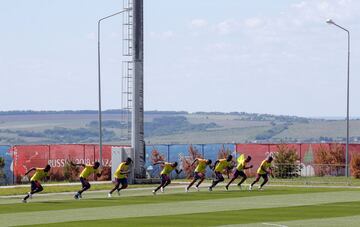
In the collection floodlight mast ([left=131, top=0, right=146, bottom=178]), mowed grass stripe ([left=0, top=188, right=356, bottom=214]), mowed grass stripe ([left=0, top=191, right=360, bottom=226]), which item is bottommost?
mowed grass stripe ([left=0, top=188, right=356, bottom=214])

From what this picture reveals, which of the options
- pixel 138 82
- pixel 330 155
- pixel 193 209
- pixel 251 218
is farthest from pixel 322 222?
pixel 330 155

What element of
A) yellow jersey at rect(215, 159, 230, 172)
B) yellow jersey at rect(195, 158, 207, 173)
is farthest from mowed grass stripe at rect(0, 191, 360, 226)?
yellow jersey at rect(195, 158, 207, 173)

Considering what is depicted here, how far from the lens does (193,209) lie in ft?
126

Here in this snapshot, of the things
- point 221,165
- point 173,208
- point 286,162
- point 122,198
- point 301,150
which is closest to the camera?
point 173,208

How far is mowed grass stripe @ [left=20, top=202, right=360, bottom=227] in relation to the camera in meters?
31.8

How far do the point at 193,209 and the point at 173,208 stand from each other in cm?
96

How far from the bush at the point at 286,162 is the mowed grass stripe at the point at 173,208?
17.4 meters

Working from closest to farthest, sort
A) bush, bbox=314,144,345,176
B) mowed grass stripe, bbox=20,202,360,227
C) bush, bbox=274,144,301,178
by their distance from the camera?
mowed grass stripe, bbox=20,202,360,227, bush, bbox=274,144,301,178, bush, bbox=314,144,345,176

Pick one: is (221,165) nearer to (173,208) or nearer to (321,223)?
(173,208)

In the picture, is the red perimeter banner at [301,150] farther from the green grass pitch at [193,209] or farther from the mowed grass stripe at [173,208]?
the mowed grass stripe at [173,208]

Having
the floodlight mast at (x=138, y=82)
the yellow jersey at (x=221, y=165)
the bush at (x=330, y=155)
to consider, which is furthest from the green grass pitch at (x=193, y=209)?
the bush at (x=330, y=155)

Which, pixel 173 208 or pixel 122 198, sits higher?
pixel 173 208

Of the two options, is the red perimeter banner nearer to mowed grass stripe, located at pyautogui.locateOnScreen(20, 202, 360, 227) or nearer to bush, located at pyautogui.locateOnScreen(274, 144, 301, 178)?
bush, located at pyautogui.locateOnScreen(274, 144, 301, 178)

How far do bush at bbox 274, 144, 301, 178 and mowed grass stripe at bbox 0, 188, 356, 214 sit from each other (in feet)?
37.5
